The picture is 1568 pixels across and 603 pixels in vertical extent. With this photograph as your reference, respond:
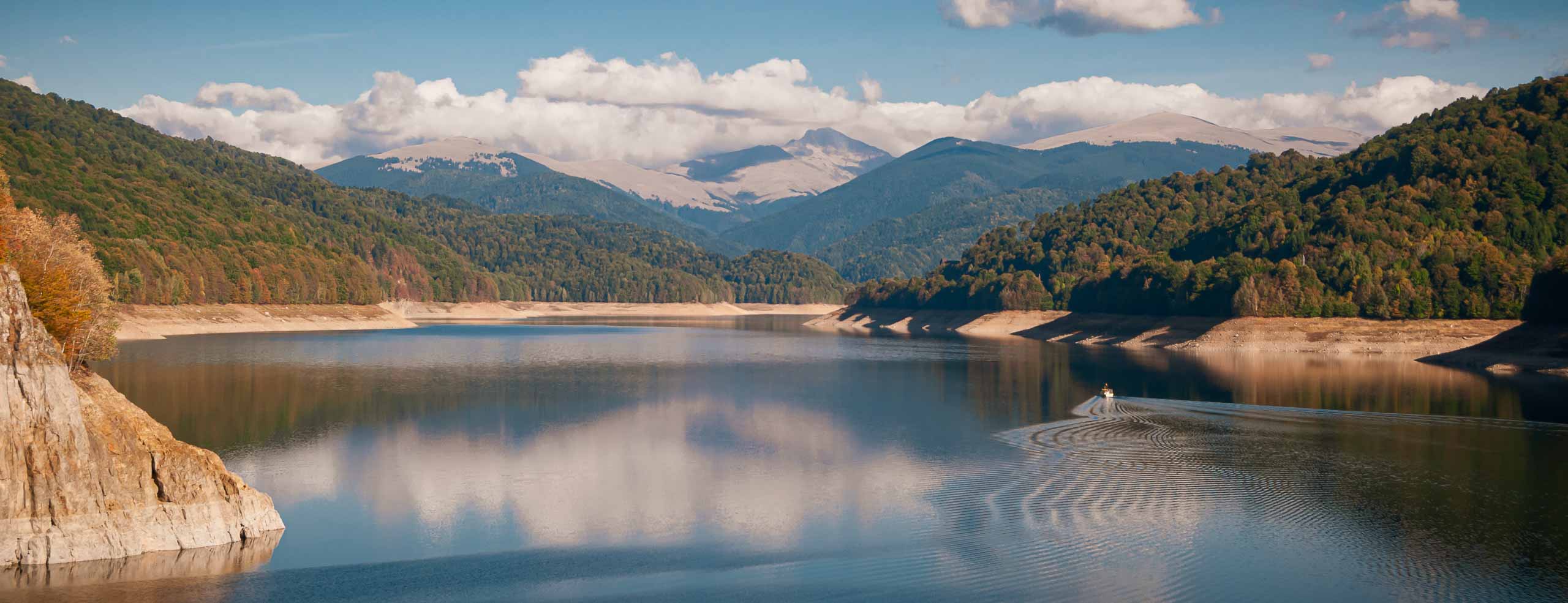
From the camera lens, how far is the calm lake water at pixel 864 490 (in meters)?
24.2

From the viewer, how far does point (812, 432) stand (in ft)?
160

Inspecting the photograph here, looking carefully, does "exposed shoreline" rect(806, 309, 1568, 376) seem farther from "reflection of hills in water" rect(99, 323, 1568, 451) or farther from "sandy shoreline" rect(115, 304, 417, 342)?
"sandy shoreline" rect(115, 304, 417, 342)

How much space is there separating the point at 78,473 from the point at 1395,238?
11747cm

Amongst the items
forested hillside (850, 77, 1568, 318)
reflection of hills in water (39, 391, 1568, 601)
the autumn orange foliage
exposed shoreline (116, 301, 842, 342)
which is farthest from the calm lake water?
exposed shoreline (116, 301, 842, 342)

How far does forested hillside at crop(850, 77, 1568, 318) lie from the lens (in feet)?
330

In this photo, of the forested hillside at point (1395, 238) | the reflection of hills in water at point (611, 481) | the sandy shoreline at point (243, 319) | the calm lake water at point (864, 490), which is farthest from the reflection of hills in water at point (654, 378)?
the forested hillside at point (1395, 238)

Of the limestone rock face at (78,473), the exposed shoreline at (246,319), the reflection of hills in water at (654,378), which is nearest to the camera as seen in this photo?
the limestone rock face at (78,473)

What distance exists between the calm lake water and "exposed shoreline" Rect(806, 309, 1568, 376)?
1262cm

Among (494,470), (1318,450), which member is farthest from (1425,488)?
(494,470)

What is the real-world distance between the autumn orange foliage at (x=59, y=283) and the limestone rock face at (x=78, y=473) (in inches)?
85.7

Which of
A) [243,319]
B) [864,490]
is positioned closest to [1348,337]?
[864,490]

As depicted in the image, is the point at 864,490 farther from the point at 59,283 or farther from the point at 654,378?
the point at 654,378

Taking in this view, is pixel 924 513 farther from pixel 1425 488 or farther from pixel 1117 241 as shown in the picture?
pixel 1117 241

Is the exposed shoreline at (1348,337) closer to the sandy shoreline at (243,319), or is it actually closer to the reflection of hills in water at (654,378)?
the reflection of hills in water at (654,378)
